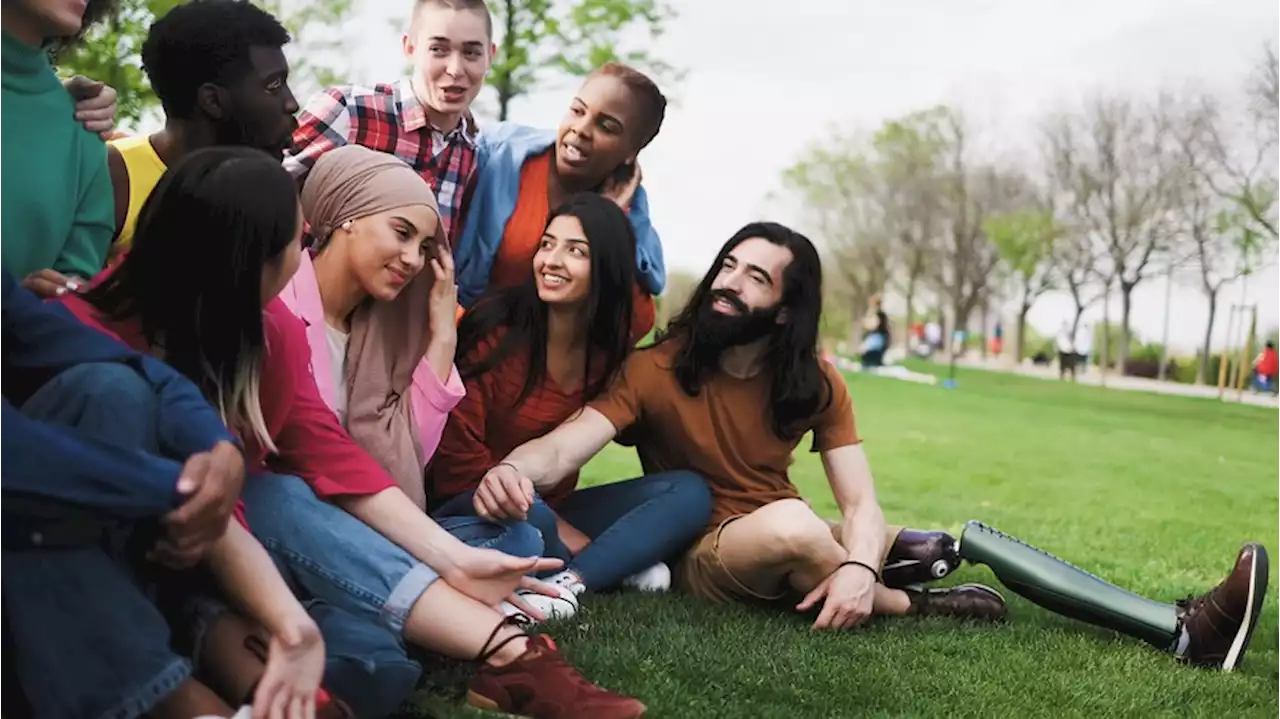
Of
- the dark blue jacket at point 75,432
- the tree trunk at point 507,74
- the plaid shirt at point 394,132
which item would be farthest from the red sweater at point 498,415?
the tree trunk at point 507,74

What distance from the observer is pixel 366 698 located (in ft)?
7.07

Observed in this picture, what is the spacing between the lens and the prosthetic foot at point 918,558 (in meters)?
3.71

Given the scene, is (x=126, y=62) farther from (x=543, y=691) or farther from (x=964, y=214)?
(x=964, y=214)

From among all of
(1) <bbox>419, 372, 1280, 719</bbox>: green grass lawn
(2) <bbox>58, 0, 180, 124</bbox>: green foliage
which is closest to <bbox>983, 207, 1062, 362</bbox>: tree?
(1) <bbox>419, 372, 1280, 719</bbox>: green grass lawn

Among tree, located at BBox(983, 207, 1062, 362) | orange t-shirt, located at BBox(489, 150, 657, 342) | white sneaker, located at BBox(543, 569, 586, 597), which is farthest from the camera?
tree, located at BBox(983, 207, 1062, 362)

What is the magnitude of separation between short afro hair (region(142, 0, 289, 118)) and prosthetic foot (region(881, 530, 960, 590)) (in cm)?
217

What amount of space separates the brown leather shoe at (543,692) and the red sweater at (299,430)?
0.48 m

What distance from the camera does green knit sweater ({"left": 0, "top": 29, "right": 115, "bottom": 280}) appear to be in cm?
241

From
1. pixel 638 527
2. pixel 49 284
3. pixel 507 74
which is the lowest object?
pixel 638 527

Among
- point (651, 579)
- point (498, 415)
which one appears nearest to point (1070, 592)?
point (651, 579)

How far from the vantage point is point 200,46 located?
2.94m

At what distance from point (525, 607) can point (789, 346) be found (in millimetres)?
1199

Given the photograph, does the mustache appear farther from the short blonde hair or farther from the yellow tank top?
the yellow tank top

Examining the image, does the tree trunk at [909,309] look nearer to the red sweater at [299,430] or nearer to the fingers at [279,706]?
the red sweater at [299,430]
